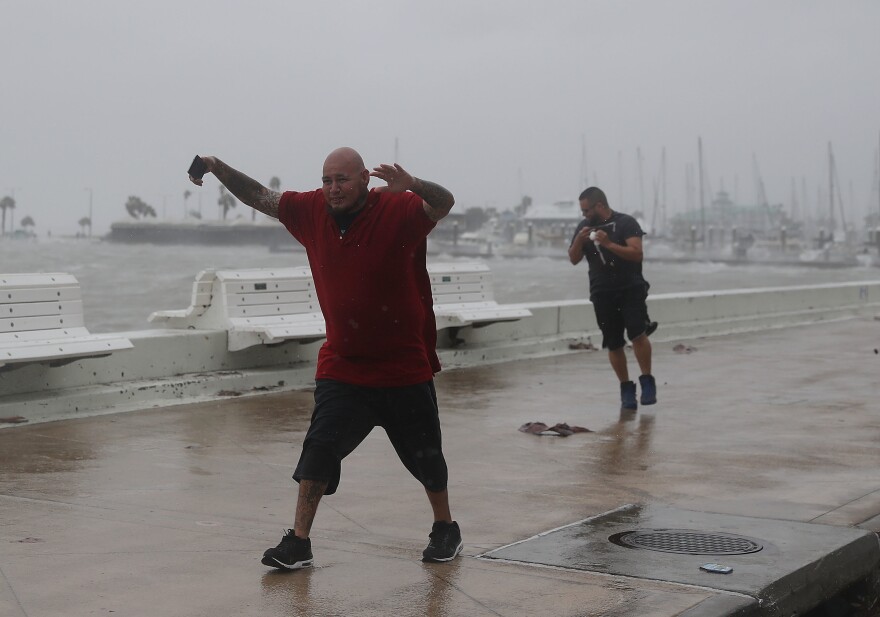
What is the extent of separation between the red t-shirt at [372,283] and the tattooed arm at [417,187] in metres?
0.14

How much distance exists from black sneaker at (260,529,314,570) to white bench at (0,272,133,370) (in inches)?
167

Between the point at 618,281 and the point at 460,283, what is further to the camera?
the point at 460,283

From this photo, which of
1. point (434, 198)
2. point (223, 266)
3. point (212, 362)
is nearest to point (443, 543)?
point (434, 198)

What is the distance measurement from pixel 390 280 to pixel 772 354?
1030 cm

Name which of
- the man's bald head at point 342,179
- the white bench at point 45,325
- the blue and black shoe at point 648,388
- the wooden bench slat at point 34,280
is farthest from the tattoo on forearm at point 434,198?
the blue and black shoe at point 648,388

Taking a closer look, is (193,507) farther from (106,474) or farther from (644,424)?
(644,424)

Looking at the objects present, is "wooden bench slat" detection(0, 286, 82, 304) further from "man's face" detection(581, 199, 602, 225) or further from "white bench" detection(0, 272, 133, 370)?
"man's face" detection(581, 199, 602, 225)

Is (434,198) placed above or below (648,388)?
above

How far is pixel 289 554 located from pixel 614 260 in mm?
5528

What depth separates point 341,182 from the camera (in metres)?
5.25

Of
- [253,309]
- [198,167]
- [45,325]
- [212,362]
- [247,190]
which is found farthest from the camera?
[253,309]

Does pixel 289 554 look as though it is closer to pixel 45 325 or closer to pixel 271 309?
pixel 45 325

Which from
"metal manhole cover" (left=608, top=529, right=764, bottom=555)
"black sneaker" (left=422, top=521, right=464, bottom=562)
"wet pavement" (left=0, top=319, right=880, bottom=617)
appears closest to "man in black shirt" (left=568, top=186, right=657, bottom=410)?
"wet pavement" (left=0, top=319, right=880, bottom=617)

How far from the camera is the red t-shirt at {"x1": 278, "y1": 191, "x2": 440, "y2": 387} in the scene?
528cm
